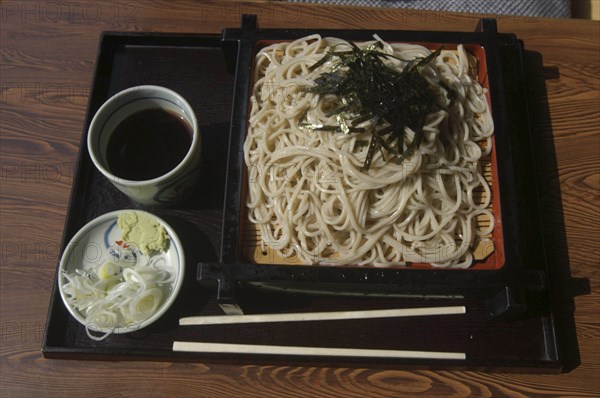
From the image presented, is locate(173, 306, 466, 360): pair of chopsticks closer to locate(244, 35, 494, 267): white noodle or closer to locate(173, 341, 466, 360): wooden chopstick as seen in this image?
locate(173, 341, 466, 360): wooden chopstick

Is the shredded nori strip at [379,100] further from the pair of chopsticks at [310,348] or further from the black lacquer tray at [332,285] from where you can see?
the pair of chopsticks at [310,348]

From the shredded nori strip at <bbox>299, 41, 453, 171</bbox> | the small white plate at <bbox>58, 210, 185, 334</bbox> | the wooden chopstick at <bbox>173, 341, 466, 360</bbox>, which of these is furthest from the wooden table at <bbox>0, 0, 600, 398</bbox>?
the shredded nori strip at <bbox>299, 41, 453, 171</bbox>

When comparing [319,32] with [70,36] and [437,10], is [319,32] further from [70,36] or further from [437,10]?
[70,36]

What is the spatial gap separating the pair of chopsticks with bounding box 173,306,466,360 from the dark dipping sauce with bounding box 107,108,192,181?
0.51 metres

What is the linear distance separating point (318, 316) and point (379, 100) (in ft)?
2.32

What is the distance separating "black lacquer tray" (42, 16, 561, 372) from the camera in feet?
4.62

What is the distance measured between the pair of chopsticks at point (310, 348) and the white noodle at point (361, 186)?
0.65ft

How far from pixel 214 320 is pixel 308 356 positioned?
0.32 m

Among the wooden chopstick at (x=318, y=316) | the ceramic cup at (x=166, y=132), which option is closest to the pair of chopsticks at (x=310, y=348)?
the wooden chopstick at (x=318, y=316)

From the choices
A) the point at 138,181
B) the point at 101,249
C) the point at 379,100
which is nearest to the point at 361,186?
the point at 379,100

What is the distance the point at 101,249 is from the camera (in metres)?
1.61

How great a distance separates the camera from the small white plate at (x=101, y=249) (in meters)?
1.52

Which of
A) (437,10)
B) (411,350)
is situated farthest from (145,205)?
(437,10)

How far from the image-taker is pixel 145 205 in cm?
170
